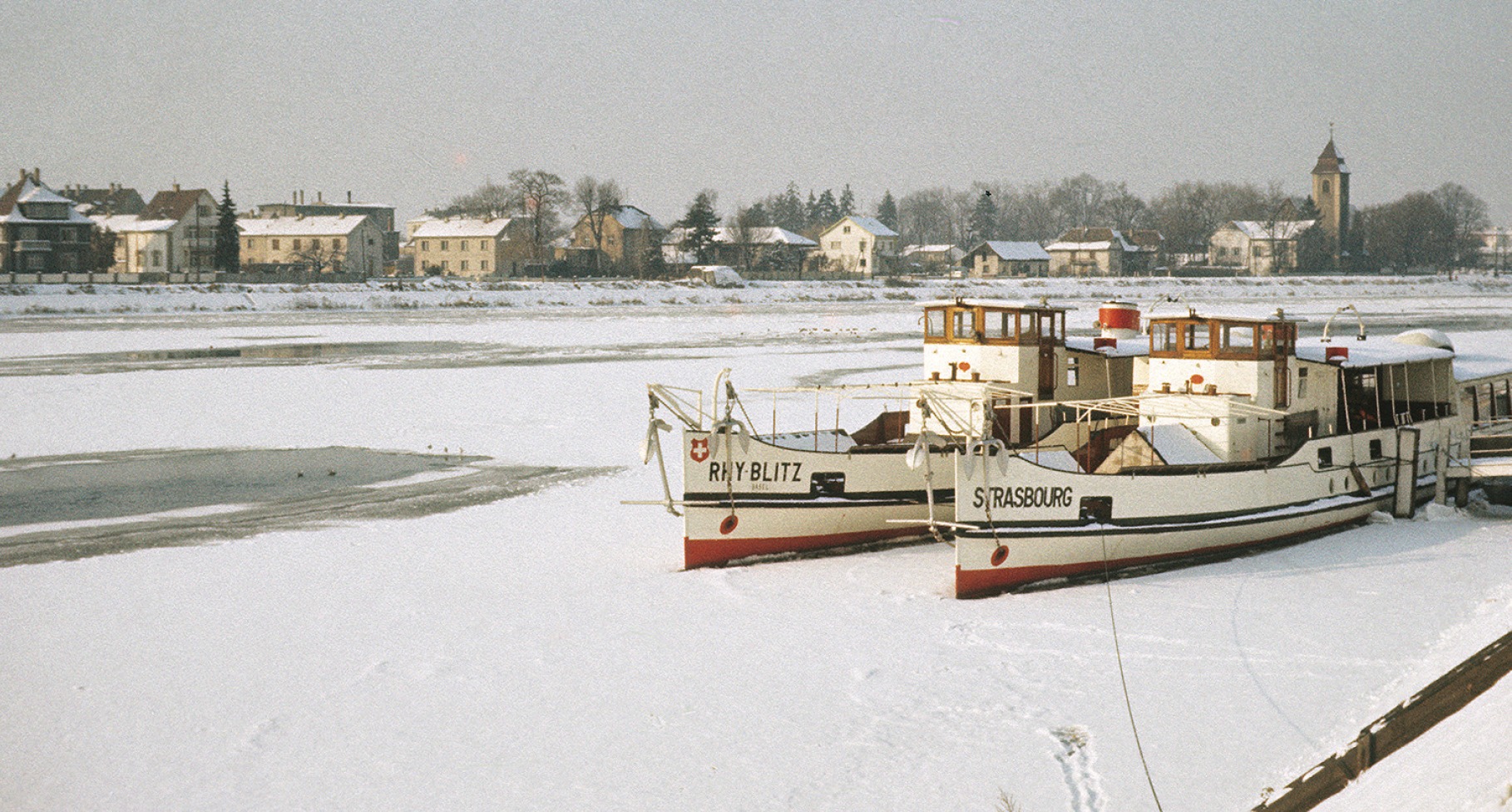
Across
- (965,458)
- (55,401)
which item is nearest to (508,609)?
(965,458)

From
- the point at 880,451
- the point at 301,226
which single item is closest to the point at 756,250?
the point at 301,226

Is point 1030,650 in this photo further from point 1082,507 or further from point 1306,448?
point 1306,448

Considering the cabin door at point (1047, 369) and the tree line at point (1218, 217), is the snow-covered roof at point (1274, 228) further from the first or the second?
the cabin door at point (1047, 369)

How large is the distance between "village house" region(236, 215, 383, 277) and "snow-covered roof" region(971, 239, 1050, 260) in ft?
232

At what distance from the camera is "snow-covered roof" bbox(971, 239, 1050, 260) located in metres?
155

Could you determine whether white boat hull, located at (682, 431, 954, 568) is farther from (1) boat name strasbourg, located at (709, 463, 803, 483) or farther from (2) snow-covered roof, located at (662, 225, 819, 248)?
(2) snow-covered roof, located at (662, 225, 819, 248)

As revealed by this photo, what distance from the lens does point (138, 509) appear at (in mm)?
20672

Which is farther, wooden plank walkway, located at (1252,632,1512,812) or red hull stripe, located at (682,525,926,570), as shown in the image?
red hull stripe, located at (682,525,926,570)

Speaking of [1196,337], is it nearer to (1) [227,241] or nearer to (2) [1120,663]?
(2) [1120,663]

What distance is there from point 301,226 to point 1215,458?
124268 mm

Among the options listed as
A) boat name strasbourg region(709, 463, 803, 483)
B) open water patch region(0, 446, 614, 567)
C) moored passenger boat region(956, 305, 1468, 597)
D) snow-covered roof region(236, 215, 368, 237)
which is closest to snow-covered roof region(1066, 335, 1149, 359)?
moored passenger boat region(956, 305, 1468, 597)

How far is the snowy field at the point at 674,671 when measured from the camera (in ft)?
34.1

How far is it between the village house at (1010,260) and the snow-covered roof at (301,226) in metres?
70.8

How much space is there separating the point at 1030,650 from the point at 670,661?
152 inches
